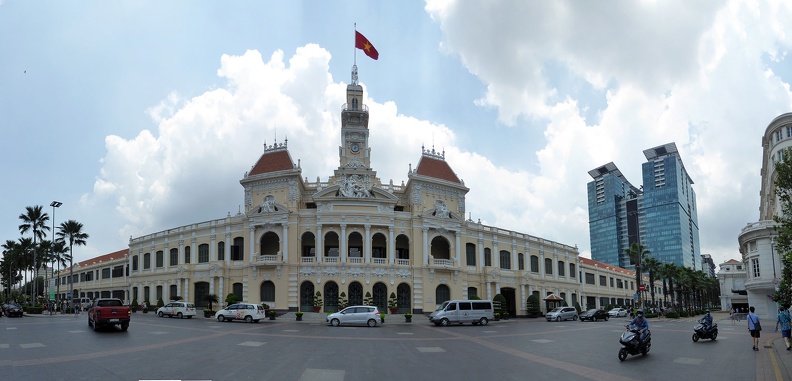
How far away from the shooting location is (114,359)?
16438 mm

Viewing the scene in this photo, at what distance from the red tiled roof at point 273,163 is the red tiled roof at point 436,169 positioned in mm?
14406

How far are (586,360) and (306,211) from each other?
132 ft

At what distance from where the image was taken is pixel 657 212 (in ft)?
583

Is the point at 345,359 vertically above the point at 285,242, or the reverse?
the point at 285,242

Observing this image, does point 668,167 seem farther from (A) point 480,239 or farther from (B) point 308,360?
(B) point 308,360

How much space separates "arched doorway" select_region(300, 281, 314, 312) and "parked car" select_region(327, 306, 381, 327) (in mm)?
15369

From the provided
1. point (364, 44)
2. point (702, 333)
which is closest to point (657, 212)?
point (364, 44)

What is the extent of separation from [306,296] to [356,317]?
54.3 feet

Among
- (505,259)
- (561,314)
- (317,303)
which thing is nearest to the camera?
(317,303)

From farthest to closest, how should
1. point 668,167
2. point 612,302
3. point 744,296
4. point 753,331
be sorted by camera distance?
point 668,167 → point 744,296 → point 612,302 → point 753,331

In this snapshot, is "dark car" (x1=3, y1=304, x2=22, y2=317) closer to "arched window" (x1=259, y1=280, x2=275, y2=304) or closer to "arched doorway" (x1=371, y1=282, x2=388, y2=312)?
"arched window" (x1=259, y1=280, x2=275, y2=304)

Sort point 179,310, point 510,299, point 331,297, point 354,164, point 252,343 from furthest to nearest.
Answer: point 510,299, point 354,164, point 331,297, point 179,310, point 252,343

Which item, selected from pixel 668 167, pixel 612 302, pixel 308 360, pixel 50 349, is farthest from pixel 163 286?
pixel 668 167

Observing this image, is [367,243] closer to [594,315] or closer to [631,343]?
[594,315]
